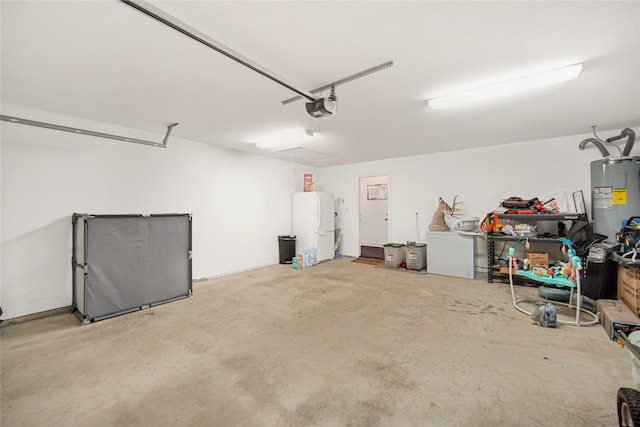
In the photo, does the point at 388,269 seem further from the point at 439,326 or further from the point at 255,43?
the point at 255,43

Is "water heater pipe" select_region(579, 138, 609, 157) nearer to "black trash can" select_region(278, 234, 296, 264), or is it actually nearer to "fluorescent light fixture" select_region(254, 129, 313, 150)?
"fluorescent light fixture" select_region(254, 129, 313, 150)

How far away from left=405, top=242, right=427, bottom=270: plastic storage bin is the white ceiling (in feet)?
8.98

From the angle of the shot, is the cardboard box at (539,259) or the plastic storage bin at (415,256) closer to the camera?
the cardboard box at (539,259)

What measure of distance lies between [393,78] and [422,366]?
2.61 meters

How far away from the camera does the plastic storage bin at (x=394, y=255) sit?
5867 mm

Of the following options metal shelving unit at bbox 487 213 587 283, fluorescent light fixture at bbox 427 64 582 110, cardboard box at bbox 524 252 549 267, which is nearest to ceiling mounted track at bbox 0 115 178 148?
fluorescent light fixture at bbox 427 64 582 110

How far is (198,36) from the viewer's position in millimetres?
1807

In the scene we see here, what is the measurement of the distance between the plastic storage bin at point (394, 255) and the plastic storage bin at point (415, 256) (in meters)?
0.22

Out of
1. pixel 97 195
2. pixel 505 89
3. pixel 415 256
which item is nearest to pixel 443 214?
pixel 415 256

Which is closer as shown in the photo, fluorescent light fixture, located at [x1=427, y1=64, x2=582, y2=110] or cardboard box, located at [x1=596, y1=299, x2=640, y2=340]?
fluorescent light fixture, located at [x1=427, y1=64, x2=582, y2=110]

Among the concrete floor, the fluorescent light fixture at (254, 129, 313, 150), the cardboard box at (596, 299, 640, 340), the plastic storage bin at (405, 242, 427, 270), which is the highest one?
the fluorescent light fixture at (254, 129, 313, 150)

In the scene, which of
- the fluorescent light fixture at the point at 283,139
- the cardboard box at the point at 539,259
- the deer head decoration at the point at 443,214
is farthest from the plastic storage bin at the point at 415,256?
the fluorescent light fixture at the point at 283,139

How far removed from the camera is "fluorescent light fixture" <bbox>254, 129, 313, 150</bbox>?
4.35 m

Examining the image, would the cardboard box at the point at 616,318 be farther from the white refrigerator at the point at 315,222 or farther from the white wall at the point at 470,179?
the white refrigerator at the point at 315,222
